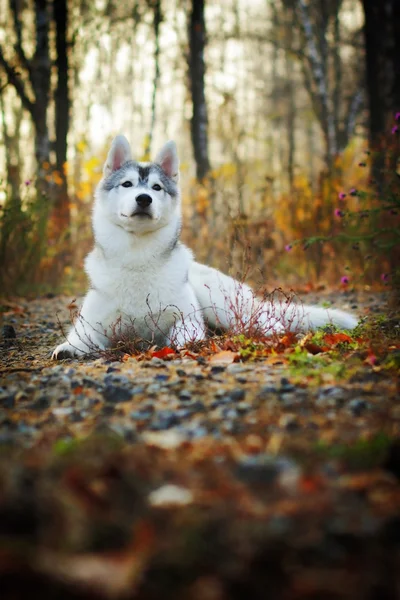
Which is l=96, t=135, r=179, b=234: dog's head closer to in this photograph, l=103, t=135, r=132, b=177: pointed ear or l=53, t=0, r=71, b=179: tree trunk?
l=103, t=135, r=132, b=177: pointed ear

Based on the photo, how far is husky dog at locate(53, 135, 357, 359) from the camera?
168 inches

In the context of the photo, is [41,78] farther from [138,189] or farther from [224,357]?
[224,357]

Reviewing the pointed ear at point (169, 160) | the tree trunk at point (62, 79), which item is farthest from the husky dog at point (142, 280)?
the tree trunk at point (62, 79)

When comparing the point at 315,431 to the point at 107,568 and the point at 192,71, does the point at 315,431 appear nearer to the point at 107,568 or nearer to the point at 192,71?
the point at 107,568

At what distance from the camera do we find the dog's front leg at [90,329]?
4.14 metres

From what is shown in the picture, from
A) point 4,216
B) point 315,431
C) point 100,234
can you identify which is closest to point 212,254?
point 4,216

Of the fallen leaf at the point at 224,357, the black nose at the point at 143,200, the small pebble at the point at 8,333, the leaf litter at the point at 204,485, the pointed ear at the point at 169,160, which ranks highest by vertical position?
the pointed ear at the point at 169,160

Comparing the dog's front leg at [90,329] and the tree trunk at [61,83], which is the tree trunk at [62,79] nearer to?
the tree trunk at [61,83]

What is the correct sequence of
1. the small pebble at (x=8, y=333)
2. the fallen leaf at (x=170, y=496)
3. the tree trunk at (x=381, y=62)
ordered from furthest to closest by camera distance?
the tree trunk at (x=381, y=62)
the small pebble at (x=8, y=333)
the fallen leaf at (x=170, y=496)

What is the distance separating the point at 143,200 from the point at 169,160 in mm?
857

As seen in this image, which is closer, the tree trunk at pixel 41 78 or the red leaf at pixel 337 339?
the red leaf at pixel 337 339

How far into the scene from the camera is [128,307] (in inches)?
172

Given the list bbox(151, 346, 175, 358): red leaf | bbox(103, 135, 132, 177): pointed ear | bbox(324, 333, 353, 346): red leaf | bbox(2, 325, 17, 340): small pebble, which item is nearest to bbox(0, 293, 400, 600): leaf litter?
bbox(151, 346, 175, 358): red leaf

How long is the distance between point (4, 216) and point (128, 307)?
3.45 meters
